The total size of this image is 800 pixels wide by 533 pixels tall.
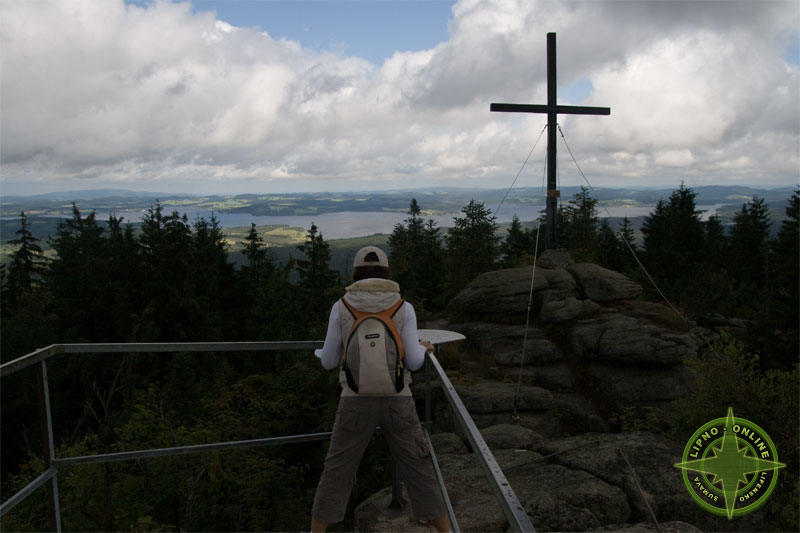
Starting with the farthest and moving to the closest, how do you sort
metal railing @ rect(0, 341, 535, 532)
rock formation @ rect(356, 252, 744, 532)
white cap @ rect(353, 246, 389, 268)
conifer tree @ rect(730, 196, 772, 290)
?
conifer tree @ rect(730, 196, 772, 290)
rock formation @ rect(356, 252, 744, 532)
white cap @ rect(353, 246, 389, 268)
metal railing @ rect(0, 341, 535, 532)

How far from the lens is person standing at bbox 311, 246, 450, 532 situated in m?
2.94

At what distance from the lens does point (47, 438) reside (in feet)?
9.88

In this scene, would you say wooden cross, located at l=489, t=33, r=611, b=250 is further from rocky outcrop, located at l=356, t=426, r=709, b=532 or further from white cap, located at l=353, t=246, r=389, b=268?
white cap, located at l=353, t=246, r=389, b=268

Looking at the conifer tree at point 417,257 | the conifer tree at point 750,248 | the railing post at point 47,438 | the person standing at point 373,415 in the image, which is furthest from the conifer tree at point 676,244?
the railing post at point 47,438

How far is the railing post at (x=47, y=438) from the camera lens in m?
2.92

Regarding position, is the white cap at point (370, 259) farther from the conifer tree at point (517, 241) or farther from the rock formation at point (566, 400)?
the conifer tree at point (517, 241)

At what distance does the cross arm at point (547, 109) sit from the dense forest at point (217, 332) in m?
3.15

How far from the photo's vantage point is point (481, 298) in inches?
508

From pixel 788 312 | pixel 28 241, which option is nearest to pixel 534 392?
pixel 788 312

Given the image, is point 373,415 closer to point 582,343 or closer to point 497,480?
point 497,480

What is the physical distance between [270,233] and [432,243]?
6415 cm

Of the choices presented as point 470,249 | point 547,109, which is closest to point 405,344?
point 547,109

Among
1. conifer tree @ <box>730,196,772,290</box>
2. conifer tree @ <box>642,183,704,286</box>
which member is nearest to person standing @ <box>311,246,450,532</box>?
conifer tree @ <box>642,183,704,286</box>

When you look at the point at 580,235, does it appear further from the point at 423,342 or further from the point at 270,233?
the point at 270,233
